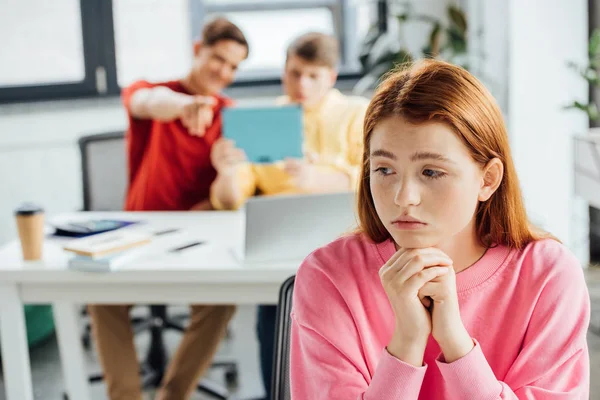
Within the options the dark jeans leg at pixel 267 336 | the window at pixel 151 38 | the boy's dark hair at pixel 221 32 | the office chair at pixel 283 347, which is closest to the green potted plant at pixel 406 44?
the window at pixel 151 38

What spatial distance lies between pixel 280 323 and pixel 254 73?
317 centimetres

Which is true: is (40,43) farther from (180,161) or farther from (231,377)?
(231,377)

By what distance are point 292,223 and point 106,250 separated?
1.53 ft

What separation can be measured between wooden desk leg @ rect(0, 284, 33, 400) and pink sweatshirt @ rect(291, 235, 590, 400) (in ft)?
3.32

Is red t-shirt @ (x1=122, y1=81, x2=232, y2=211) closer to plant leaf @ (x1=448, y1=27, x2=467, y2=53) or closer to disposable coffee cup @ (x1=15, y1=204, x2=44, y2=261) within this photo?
disposable coffee cup @ (x1=15, y1=204, x2=44, y2=261)

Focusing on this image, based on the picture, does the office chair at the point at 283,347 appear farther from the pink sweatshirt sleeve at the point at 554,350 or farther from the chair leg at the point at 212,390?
the chair leg at the point at 212,390

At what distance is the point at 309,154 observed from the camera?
103 inches

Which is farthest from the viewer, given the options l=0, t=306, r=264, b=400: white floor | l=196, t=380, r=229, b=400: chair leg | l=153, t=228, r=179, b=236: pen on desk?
l=0, t=306, r=264, b=400: white floor

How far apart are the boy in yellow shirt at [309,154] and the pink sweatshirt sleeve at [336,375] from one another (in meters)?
1.19

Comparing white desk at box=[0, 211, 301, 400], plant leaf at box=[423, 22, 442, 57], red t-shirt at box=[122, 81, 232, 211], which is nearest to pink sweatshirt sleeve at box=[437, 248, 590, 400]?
white desk at box=[0, 211, 301, 400]

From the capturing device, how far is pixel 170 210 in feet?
8.71

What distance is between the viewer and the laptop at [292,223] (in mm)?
1780

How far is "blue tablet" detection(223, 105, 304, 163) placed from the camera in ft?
7.22

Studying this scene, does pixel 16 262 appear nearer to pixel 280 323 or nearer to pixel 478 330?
pixel 280 323
